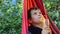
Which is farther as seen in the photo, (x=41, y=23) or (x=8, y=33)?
(x=8, y=33)

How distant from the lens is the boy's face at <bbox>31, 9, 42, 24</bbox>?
2.43 meters

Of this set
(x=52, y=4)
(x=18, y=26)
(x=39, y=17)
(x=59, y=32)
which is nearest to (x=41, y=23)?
(x=39, y=17)

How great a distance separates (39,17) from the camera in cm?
243

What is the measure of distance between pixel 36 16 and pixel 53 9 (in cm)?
122

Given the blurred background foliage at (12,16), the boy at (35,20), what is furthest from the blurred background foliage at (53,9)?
the boy at (35,20)

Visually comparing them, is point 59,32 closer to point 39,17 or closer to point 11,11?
point 39,17

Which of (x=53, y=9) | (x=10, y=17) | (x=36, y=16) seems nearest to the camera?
(x=36, y=16)

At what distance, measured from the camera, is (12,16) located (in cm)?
340

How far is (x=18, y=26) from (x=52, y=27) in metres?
0.95

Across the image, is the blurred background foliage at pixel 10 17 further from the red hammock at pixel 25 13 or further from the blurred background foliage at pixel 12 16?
the red hammock at pixel 25 13

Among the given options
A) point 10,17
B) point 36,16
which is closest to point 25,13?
point 36,16

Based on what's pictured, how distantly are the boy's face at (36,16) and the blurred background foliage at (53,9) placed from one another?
0.99m

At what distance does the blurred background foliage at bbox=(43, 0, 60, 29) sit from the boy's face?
990 millimetres

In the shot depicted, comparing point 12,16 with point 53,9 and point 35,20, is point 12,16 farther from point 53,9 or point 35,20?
point 35,20
